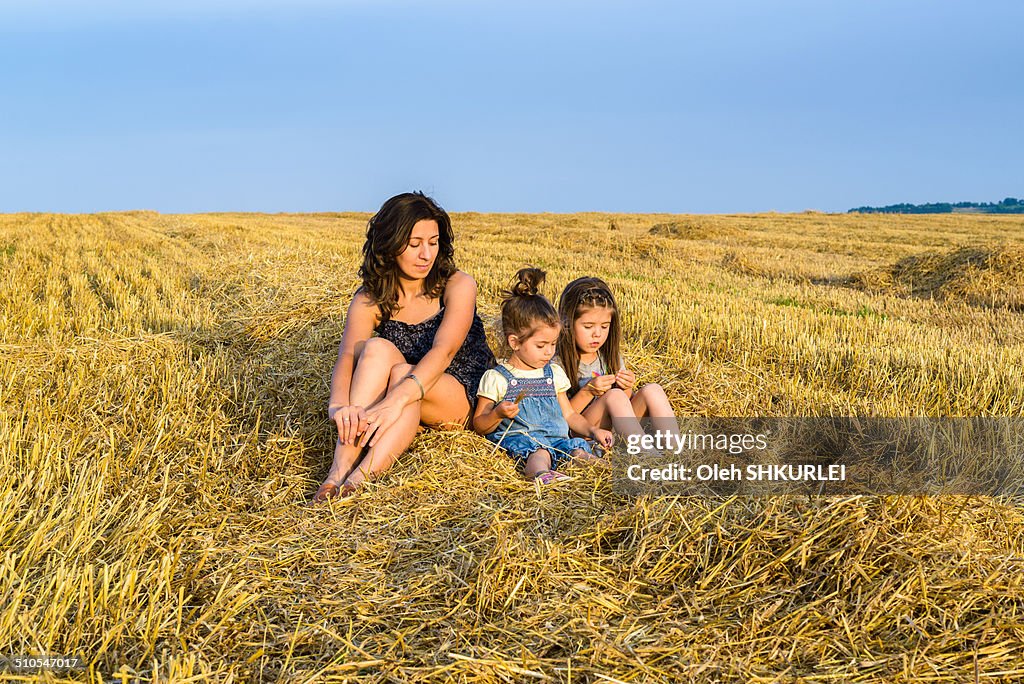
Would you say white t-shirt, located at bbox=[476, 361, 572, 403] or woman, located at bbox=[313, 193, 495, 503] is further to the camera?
white t-shirt, located at bbox=[476, 361, 572, 403]

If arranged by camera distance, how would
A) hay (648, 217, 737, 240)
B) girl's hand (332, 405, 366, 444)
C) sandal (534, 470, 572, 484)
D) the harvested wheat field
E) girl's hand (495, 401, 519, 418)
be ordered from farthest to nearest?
hay (648, 217, 737, 240), girl's hand (495, 401, 519, 418), girl's hand (332, 405, 366, 444), sandal (534, 470, 572, 484), the harvested wheat field

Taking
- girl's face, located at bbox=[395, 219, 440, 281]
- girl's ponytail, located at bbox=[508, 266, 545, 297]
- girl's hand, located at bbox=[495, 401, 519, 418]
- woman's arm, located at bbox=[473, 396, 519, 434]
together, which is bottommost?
woman's arm, located at bbox=[473, 396, 519, 434]

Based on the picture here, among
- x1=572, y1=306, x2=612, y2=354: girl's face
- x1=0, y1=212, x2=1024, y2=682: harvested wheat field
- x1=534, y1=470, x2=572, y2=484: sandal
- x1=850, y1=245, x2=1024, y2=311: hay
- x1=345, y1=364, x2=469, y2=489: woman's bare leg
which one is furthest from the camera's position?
x1=850, y1=245, x2=1024, y2=311: hay

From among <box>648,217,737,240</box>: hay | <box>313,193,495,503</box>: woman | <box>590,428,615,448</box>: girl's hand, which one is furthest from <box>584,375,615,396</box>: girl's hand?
<box>648,217,737,240</box>: hay

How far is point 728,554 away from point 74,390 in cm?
380

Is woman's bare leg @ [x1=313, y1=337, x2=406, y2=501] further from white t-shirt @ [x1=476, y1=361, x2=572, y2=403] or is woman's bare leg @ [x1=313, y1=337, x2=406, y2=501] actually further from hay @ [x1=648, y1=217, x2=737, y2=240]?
hay @ [x1=648, y1=217, x2=737, y2=240]

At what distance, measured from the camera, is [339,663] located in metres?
2.43

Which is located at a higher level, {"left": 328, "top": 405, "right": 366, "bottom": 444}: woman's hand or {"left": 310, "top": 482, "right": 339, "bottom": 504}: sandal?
{"left": 328, "top": 405, "right": 366, "bottom": 444}: woman's hand

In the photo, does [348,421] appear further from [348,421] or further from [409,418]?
[409,418]

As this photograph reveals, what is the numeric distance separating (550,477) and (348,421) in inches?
39.6

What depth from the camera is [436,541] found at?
323 cm

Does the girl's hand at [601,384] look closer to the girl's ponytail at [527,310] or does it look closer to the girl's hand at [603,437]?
the girl's hand at [603,437]

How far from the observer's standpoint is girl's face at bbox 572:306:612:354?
4.45 metres

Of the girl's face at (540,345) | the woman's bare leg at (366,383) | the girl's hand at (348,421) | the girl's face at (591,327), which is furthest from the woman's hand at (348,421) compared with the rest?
the girl's face at (591,327)
